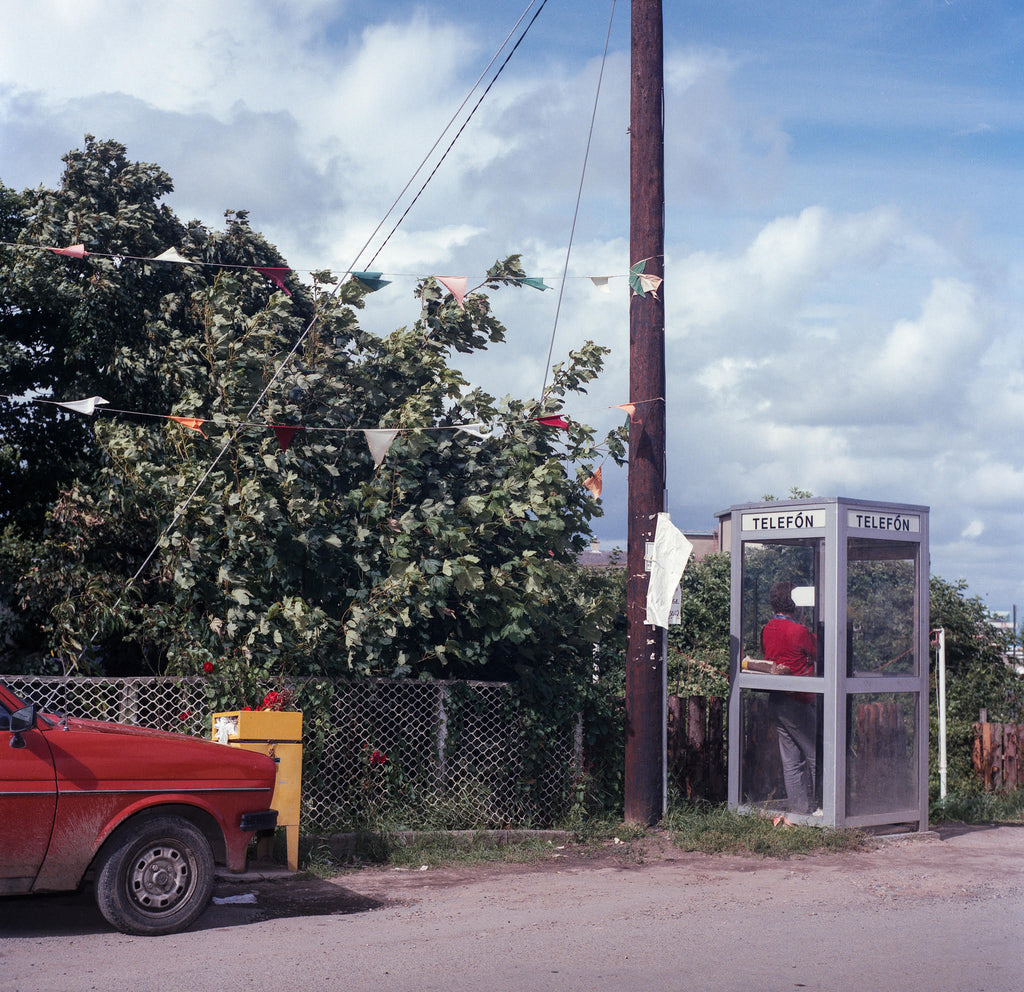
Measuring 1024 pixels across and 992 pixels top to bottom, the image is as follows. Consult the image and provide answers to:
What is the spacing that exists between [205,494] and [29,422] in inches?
147

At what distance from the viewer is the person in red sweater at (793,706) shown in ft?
32.5

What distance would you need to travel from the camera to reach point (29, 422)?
12008 millimetres

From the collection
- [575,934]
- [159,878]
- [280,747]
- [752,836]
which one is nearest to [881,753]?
[752,836]

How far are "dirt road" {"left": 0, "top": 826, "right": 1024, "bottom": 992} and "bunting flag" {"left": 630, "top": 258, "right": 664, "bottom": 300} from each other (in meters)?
4.55

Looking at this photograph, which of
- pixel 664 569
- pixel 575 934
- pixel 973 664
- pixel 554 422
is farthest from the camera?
pixel 973 664

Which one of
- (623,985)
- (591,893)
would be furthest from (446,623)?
(623,985)

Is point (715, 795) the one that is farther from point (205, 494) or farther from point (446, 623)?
point (205, 494)

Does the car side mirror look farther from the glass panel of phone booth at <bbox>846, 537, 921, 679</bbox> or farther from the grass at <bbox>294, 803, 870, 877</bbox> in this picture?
the glass panel of phone booth at <bbox>846, 537, 921, 679</bbox>

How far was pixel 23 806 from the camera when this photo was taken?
591 cm

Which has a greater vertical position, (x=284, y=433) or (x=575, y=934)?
(x=284, y=433)

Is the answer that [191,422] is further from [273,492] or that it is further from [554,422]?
[554,422]

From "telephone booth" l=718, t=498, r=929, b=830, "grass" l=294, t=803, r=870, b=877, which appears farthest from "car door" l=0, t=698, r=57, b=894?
"telephone booth" l=718, t=498, r=929, b=830

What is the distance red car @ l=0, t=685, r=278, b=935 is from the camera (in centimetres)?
594

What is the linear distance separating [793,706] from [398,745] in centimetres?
342
